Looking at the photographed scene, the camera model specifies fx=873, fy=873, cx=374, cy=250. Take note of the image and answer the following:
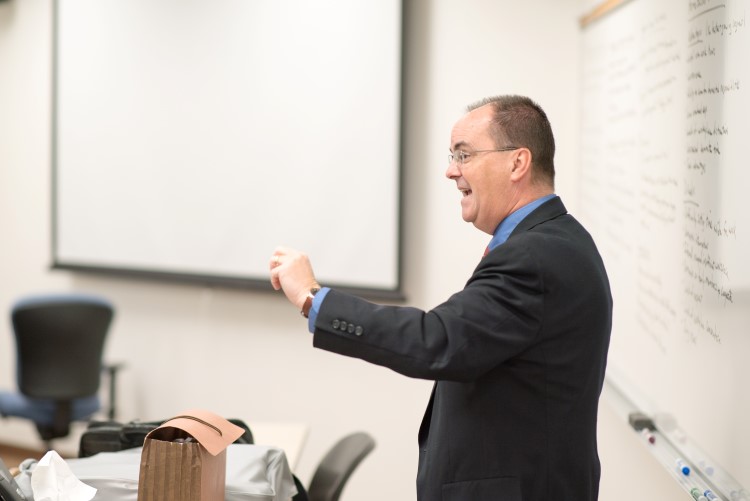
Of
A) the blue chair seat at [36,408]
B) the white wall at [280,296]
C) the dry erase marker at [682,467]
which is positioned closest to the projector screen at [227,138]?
the white wall at [280,296]

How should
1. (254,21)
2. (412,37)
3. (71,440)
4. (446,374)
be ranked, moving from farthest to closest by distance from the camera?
(71,440), (254,21), (412,37), (446,374)

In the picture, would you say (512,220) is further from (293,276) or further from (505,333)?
(293,276)

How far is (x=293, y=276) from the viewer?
5.31 feet

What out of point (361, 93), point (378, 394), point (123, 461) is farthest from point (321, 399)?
point (123, 461)

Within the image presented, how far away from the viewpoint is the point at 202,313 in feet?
13.8

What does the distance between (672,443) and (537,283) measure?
2.74ft

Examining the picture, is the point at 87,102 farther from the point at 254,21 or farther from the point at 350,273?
the point at 350,273

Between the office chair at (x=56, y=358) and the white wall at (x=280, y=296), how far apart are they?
0.56 m

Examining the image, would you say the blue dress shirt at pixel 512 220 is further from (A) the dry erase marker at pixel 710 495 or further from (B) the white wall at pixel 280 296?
(B) the white wall at pixel 280 296

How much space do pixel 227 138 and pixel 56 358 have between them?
1.22 meters

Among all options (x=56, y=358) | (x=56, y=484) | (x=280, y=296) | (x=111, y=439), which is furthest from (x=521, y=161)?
Answer: (x=56, y=358)

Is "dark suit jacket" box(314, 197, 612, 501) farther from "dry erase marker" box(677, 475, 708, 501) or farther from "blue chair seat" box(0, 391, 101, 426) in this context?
"blue chair seat" box(0, 391, 101, 426)

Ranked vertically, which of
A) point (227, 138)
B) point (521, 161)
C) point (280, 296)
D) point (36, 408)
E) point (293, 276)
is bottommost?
point (36, 408)

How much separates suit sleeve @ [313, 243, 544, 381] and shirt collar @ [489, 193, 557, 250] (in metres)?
0.16
